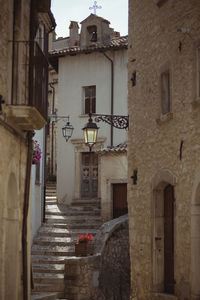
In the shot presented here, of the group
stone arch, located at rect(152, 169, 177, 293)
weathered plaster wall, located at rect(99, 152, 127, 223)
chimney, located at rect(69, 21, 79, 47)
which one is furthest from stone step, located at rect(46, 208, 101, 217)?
chimney, located at rect(69, 21, 79, 47)

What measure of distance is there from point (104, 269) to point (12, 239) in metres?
6.31

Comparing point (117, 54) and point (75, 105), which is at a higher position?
point (117, 54)

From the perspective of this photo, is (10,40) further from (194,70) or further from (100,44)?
(100,44)

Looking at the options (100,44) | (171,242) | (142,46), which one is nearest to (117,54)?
(100,44)

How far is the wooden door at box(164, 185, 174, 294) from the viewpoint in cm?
1288

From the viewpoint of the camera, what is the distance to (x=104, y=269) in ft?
58.1

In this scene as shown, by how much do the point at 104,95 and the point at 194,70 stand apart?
14736 mm

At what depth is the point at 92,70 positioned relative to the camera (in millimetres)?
26625

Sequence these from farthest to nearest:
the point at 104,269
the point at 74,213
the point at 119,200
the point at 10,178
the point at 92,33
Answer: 1. the point at 92,33
2. the point at 74,213
3. the point at 119,200
4. the point at 104,269
5. the point at 10,178

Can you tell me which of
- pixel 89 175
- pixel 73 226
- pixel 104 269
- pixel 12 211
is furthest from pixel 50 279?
pixel 89 175

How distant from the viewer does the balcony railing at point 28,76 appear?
1127 centimetres

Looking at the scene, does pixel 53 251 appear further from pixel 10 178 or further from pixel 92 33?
pixel 92 33

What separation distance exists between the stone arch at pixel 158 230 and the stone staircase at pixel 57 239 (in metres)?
3.60

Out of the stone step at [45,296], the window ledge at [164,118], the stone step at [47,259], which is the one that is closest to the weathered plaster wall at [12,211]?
the stone step at [45,296]
